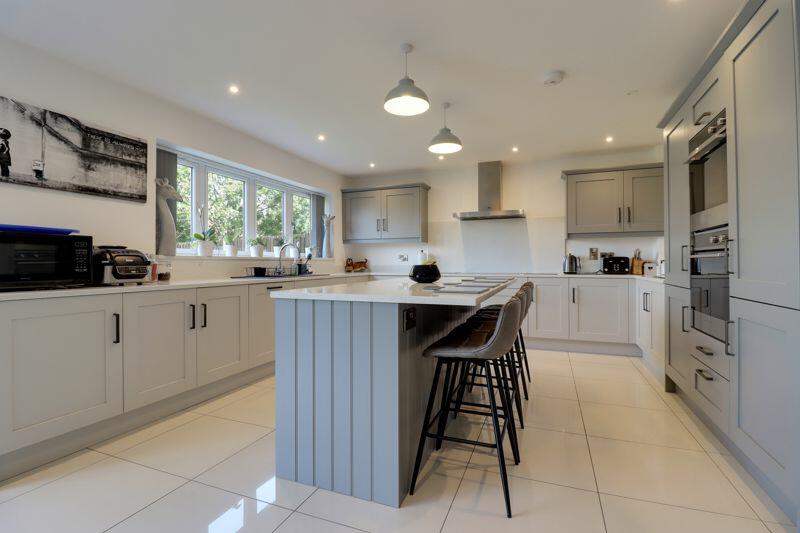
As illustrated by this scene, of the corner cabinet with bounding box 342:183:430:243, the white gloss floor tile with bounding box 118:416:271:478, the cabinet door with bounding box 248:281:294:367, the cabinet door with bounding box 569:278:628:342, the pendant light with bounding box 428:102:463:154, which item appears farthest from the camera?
the corner cabinet with bounding box 342:183:430:243

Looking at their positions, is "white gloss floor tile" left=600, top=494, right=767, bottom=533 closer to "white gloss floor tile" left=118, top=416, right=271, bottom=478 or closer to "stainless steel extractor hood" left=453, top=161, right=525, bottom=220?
"white gloss floor tile" left=118, top=416, right=271, bottom=478

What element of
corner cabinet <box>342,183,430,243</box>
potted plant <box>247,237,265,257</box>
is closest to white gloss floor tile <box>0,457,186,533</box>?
potted plant <box>247,237,265,257</box>

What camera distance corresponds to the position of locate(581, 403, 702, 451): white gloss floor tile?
2227 millimetres

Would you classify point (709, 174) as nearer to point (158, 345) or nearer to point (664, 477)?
point (664, 477)

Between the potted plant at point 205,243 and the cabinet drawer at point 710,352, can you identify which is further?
the potted plant at point 205,243

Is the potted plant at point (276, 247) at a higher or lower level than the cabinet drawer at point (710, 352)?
higher

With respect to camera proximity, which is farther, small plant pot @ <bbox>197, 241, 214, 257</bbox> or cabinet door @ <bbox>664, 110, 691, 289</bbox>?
small plant pot @ <bbox>197, 241, 214, 257</bbox>

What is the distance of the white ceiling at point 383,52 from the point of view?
2.04 metres

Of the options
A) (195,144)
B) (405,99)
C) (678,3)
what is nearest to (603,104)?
(678,3)

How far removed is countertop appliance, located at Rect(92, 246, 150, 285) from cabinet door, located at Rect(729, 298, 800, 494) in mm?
3450

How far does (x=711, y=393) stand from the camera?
2174 mm

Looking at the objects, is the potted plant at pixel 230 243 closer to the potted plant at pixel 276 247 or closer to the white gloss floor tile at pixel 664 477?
the potted plant at pixel 276 247

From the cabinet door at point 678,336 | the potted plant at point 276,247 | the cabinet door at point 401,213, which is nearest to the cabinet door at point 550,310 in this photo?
the cabinet door at point 678,336

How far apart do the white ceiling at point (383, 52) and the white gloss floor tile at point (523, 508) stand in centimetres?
246
